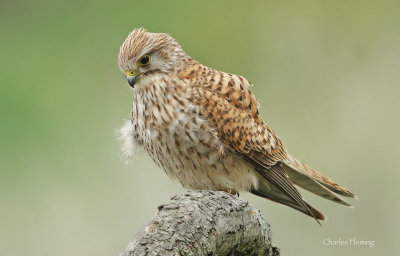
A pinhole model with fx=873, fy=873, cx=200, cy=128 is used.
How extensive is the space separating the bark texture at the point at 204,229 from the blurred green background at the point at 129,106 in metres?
2.06

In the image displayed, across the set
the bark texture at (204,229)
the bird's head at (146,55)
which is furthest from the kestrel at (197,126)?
the bark texture at (204,229)

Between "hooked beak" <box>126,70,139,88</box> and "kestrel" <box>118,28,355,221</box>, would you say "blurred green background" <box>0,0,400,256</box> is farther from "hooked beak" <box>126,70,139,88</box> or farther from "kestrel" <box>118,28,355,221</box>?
"hooked beak" <box>126,70,139,88</box>

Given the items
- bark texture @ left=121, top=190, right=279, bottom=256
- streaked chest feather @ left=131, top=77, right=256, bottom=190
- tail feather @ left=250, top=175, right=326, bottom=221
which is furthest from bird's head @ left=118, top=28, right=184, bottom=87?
bark texture @ left=121, top=190, right=279, bottom=256

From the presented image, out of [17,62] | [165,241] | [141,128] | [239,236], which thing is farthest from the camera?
[17,62]

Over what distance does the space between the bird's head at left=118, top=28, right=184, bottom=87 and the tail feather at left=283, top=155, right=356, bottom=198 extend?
102cm

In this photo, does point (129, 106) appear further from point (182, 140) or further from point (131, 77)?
point (182, 140)

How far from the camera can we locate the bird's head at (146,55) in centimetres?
518

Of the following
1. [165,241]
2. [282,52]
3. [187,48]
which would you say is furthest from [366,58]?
[165,241]

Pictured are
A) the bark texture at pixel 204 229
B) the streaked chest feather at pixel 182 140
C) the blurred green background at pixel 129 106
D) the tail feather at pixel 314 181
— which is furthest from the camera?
the blurred green background at pixel 129 106

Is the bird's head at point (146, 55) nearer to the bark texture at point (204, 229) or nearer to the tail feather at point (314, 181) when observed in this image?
the tail feather at point (314, 181)

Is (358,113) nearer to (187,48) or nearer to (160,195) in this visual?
(187,48)

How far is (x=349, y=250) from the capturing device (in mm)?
6848

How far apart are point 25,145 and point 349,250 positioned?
9.13ft

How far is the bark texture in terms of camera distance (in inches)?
132
